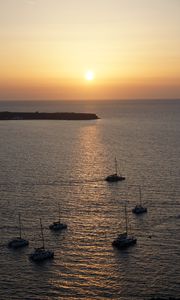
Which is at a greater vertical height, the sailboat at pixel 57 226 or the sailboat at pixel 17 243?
the sailboat at pixel 57 226

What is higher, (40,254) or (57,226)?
(57,226)

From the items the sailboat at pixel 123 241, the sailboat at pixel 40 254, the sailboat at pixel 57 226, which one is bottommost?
the sailboat at pixel 40 254

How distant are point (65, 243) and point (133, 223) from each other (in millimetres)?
12821

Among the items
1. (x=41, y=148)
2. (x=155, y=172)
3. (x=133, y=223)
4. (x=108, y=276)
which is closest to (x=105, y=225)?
(x=133, y=223)

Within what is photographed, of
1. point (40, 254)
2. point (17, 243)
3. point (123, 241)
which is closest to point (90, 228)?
point (123, 241)

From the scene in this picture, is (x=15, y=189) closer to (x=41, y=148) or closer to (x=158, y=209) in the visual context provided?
(x=158, y=209)

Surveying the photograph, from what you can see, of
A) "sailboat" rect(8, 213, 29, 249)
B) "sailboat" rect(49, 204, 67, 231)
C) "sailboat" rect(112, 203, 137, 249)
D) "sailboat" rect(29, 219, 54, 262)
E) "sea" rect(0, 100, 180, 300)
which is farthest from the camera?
"sailboat" rect(49, 204, 67, 231)

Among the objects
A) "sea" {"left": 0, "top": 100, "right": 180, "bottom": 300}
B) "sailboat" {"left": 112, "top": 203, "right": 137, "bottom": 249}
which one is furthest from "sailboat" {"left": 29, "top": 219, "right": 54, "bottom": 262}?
"sailboat" {"left": 112, "top": 203, "right": 137, "bottom": 249}

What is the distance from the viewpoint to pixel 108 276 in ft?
171

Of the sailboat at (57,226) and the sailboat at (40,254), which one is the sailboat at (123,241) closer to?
the sailboat at (40,254)

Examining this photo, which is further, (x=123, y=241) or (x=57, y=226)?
(x=57, y=226)

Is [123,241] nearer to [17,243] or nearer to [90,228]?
[90,228]

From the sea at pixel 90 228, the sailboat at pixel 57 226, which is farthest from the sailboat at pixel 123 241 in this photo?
the sailboat at pixel 57 226

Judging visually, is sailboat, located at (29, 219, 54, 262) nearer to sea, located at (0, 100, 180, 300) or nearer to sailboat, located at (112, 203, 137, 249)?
sea, located at (0, 100, 180, 300)
